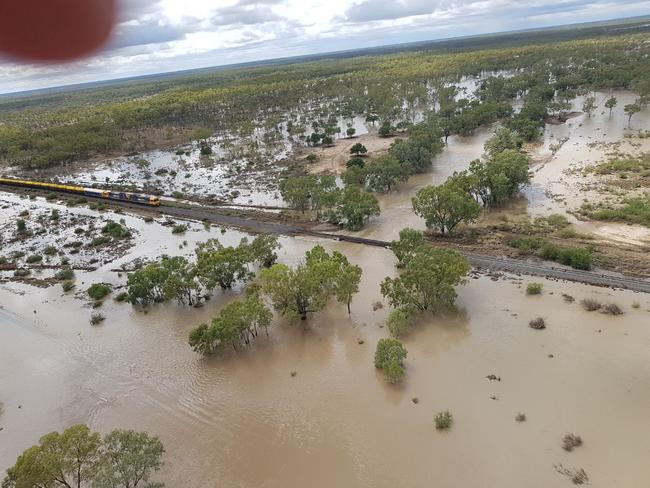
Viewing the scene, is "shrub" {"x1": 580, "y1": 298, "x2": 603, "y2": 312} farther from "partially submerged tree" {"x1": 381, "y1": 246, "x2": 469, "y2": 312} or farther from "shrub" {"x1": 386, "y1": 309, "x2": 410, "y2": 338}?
"shrub" {"x1": 386, "y1": 309, "x2": 410, "y2": 338}

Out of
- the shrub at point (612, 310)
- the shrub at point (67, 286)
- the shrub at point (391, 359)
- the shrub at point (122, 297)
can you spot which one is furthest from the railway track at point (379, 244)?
the shrub at point (67, 286)

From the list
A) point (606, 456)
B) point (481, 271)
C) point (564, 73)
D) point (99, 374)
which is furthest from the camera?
point (564, 73)

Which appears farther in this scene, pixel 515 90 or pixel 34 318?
pixel 515 90

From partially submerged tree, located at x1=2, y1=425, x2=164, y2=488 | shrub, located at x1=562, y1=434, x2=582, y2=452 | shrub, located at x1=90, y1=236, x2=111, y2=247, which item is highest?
partially submerged tree, located at x1=2, y1=425, x2=164, y2=488

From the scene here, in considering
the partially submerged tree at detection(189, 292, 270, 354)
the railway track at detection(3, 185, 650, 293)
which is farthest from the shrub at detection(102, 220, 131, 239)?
the partially submerged tree at detection(189, 292, 270, 354)

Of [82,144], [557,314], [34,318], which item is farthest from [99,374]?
[82,144]

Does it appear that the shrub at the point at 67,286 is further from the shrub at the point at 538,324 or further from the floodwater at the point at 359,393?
the shrub at the point at 538,324

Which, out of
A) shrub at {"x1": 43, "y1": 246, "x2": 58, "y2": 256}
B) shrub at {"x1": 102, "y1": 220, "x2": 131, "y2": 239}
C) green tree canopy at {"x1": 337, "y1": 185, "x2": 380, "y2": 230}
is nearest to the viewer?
green tree canopy at {"x1": 337, "y1": 185, "x2": 380, "y2": 230}

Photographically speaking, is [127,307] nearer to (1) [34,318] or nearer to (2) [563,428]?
(1) [34,318]
